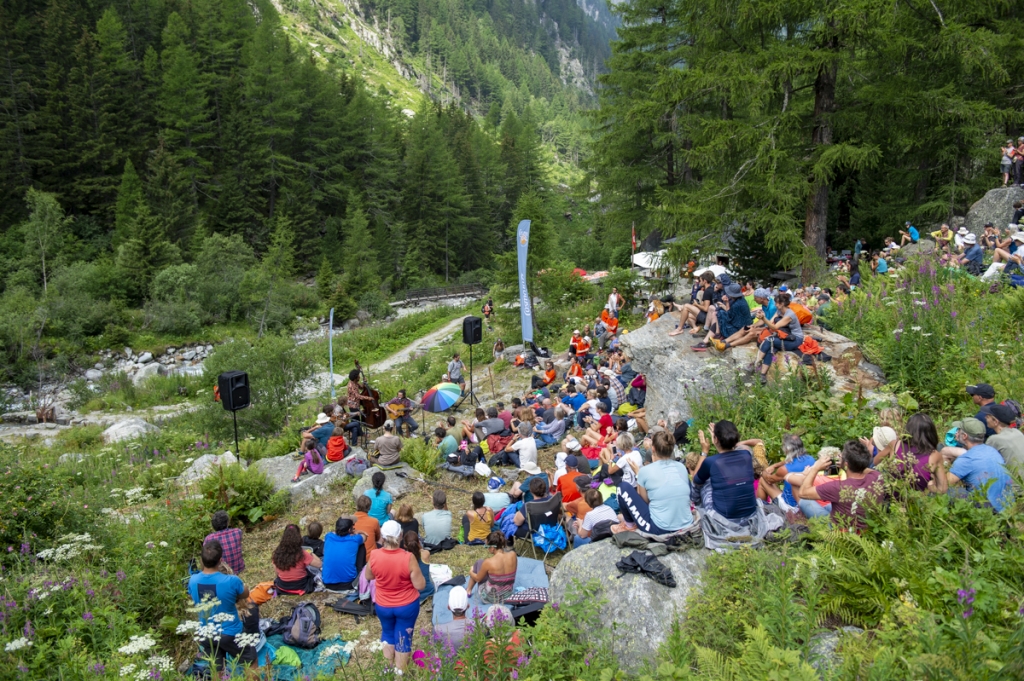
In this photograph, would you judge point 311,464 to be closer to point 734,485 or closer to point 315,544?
point 315,544

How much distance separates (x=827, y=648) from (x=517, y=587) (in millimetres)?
2870

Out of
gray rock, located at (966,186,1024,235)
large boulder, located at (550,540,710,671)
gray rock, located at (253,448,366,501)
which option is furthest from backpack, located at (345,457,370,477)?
gray rock, located at (966,186,1024,235)

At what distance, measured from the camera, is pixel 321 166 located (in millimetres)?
52844

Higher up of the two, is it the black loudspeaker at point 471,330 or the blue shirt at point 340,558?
the black loudspeaker at point 471,330

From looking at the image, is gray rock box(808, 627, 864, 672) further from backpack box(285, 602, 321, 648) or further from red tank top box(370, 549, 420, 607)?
backpack box(285, 602, 321, 648)

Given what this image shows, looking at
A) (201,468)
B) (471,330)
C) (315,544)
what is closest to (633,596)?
(315,544)

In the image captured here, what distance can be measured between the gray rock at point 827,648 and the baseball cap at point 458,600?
275cm

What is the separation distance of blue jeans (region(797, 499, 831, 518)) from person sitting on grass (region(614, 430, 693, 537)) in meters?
0.99

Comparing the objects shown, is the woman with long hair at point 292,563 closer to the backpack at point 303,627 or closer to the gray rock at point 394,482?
the backpack at point 303,627

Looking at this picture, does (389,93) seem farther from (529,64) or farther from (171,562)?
(171,562)

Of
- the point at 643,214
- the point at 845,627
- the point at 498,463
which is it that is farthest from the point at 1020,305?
the point at 643,214

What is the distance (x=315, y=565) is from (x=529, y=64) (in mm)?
153516

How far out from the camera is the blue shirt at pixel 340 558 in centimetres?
657

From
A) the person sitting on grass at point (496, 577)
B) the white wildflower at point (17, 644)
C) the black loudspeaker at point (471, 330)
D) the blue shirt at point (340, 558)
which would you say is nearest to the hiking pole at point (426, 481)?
the blue shirt at point (340, 558)
